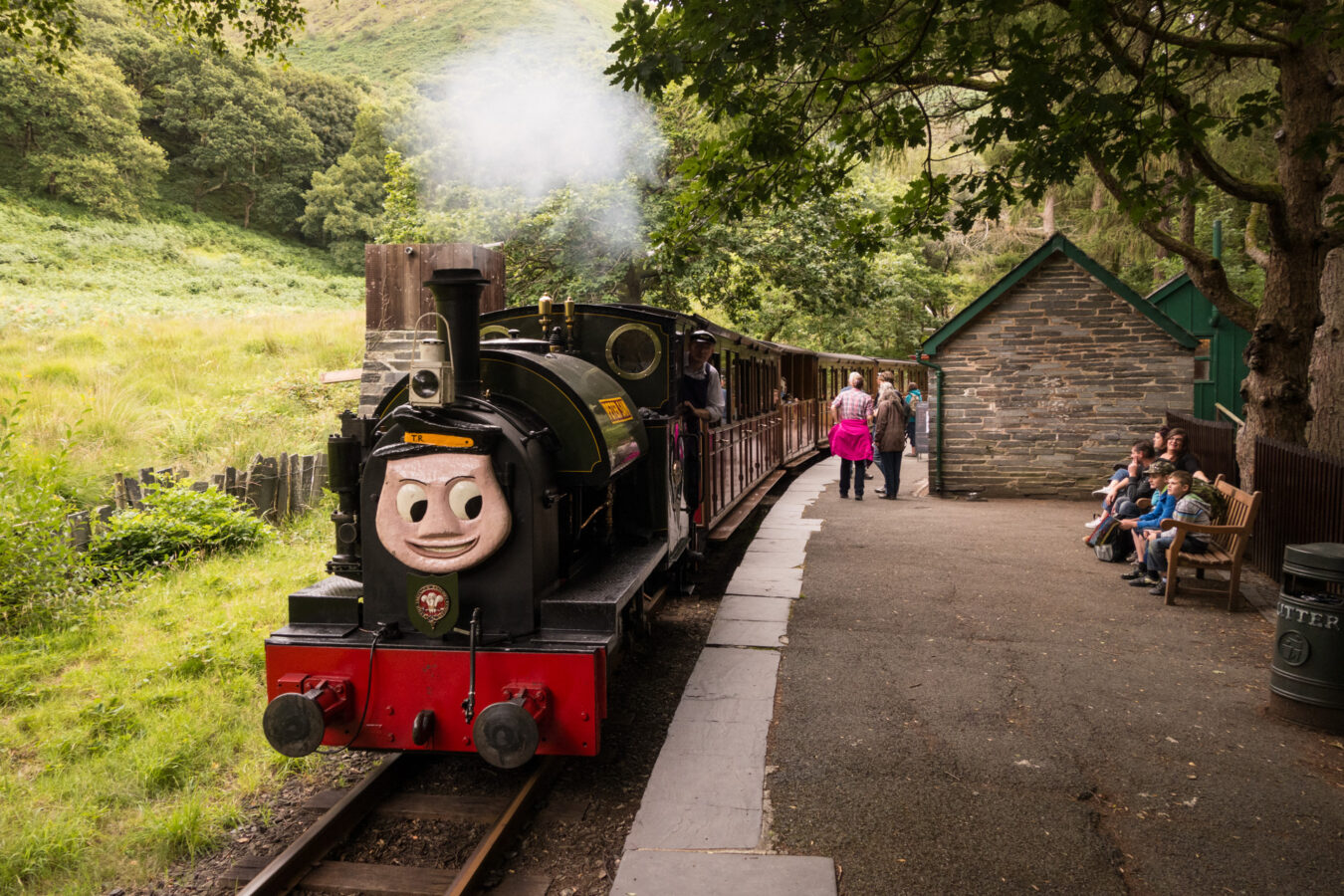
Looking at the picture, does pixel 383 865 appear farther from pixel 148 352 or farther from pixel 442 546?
pixel 148 352

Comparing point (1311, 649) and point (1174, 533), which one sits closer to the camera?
point (1311, 649)

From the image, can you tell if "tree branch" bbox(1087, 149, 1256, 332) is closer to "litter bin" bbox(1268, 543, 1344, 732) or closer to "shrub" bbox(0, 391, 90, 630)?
"litter bin" bbox(1268, 543, 1344, 732)

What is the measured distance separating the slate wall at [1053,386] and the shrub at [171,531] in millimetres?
9794

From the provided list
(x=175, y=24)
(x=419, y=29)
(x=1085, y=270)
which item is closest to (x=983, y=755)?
(x=175, y=24)

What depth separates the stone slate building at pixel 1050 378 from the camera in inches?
496

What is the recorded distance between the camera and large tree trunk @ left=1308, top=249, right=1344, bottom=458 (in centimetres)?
912

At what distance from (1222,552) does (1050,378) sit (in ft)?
19.6

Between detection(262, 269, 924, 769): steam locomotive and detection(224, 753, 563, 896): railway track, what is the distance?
257 millimetres

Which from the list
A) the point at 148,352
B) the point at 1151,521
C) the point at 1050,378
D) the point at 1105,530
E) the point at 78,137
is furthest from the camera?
the point at 78,137

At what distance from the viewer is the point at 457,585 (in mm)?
3781

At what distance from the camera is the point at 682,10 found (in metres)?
4.61

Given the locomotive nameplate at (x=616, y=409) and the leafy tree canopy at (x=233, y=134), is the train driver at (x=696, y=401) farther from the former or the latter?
the leafy tree canopy at (x=233, y=134)

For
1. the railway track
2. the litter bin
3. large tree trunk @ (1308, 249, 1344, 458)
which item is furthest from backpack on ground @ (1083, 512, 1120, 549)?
the railway track

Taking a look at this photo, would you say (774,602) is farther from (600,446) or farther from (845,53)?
(845,53)
